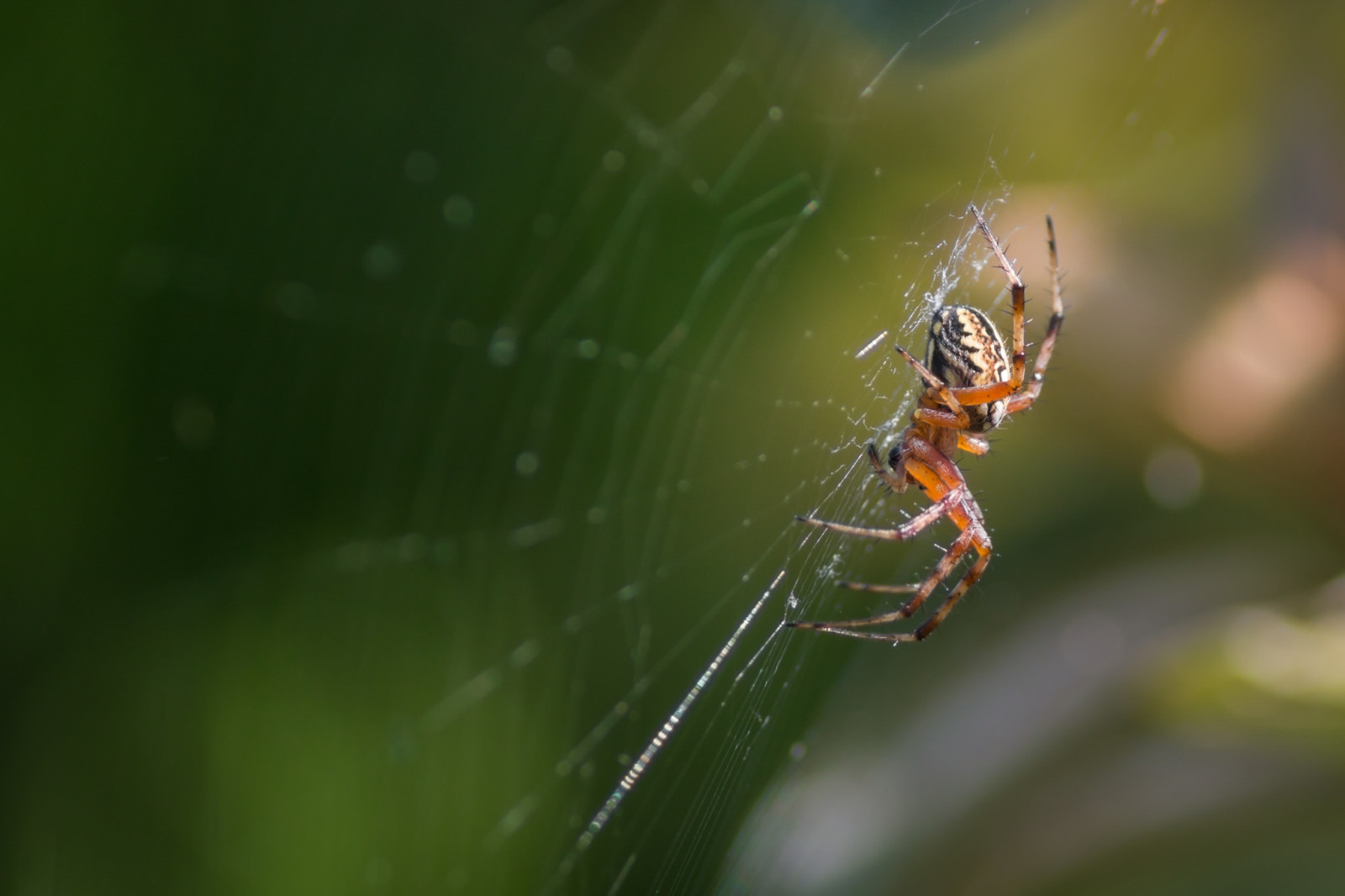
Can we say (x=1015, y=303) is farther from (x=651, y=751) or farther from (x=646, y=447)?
(x=651, y=751)

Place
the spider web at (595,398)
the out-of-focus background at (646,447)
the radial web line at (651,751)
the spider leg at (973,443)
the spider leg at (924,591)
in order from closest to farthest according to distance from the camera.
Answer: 1. the out-of-focus background at (646,447)
2. the spider web at (595,398)
3. the radial web line at (651,751)
4. the spider leg at (924,591)
5. the spider leg at (973,443)

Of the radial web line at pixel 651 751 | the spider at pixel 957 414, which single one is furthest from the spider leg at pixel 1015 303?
the radial web line at pixel 651 751

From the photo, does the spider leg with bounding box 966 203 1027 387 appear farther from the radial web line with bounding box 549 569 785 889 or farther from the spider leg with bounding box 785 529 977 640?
the radial web line with bounding box 549 569 785 889

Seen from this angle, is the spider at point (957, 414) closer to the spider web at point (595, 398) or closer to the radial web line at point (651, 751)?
the spider web at point (595, 398)

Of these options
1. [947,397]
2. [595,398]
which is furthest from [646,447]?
[947,397]

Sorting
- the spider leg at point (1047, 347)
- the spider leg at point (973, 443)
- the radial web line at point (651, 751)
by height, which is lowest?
the radial web line at point (651, 751)

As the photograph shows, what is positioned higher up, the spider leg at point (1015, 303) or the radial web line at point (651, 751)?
the spider leg at point (1015, 303)

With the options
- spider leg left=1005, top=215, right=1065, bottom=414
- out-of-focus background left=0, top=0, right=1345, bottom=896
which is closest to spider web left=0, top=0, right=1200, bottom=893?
out-of-focus background left=0, top=0, right=1345, bottom=896
